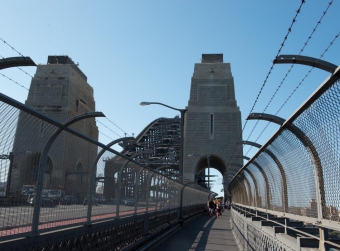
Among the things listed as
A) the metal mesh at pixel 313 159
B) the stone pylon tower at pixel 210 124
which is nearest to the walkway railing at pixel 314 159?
the metal mesh at pixel 313 159

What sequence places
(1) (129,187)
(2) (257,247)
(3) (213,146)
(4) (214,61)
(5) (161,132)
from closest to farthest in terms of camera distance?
(2) (257,247) → (1) (129,187) → (3) (213,146) → (4) (214,61) → (5) (161,132)

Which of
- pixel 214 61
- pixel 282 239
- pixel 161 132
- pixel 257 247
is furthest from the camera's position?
pixel 161 132

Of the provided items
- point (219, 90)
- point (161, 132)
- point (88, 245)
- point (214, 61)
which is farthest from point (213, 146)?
point (88, 245)

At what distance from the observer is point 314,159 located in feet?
14.0

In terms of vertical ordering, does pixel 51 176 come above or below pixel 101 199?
above

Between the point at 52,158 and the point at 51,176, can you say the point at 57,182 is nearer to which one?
the point at 51,176

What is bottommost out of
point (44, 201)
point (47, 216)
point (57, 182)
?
point (47, 216)

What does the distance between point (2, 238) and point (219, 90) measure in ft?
189

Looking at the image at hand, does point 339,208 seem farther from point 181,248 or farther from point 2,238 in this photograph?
point 181,248

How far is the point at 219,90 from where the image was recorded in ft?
198

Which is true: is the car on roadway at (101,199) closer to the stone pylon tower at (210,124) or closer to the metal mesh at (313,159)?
the metal mesh at (313,159)

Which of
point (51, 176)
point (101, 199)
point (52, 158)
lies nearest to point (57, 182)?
point (51, 176)

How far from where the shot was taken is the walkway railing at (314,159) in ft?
11.4

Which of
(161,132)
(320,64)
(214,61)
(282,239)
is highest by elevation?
(214,61)
